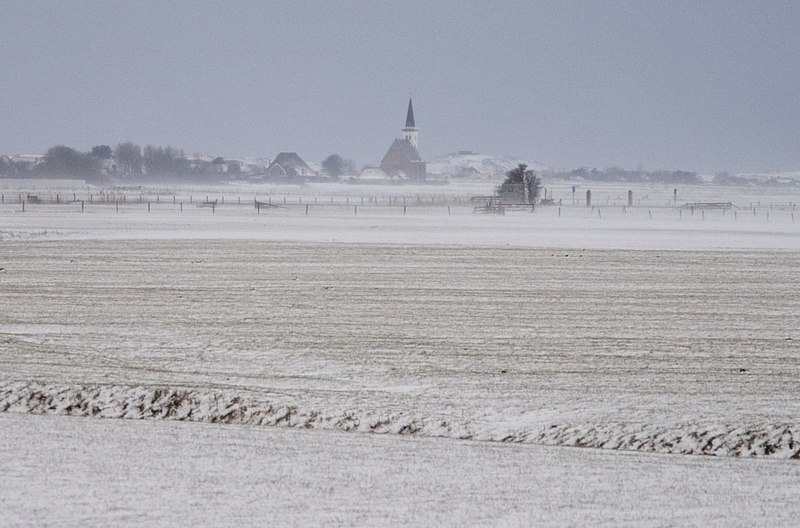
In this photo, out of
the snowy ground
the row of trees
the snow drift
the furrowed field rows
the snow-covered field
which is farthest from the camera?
the row of trees

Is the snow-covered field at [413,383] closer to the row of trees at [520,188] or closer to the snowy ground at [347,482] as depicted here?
the snowy ground at [347,482]

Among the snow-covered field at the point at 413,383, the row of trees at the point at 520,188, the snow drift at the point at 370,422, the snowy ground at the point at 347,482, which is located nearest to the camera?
the snowy ground at the point at 347,482

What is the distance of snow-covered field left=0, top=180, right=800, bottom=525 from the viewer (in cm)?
1181

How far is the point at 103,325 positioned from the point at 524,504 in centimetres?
1345

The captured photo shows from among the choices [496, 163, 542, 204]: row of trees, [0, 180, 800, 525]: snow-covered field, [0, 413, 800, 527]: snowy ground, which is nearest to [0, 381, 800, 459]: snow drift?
[0, 180, 800, 525]: snow-covered field

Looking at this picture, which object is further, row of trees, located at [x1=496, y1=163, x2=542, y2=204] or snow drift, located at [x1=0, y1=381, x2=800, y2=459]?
row of trees, located at [x1=496, y1=163, x2=542, y2=204]

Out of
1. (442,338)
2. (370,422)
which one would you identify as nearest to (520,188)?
(442,338)

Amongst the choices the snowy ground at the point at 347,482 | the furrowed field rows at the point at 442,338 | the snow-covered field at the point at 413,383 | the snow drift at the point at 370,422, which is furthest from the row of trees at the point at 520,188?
the snowy ground at the point at 347,482

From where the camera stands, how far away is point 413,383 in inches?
674

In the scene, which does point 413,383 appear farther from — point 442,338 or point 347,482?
point 347,482

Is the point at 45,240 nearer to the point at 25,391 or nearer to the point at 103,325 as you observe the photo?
the point at 103,325

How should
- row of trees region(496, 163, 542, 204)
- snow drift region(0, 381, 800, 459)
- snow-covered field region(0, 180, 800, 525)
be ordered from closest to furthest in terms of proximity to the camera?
snow-covered field region(0, 180, 800, 525)
snow drift region(0, 381, 800, 459)
row of trees region(496, 163, 542, 204)

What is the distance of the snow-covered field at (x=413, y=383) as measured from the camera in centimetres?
1181

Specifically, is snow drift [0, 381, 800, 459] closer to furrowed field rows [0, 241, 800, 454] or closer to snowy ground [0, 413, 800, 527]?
furrowed field rows [0, 241, 800, 454]
